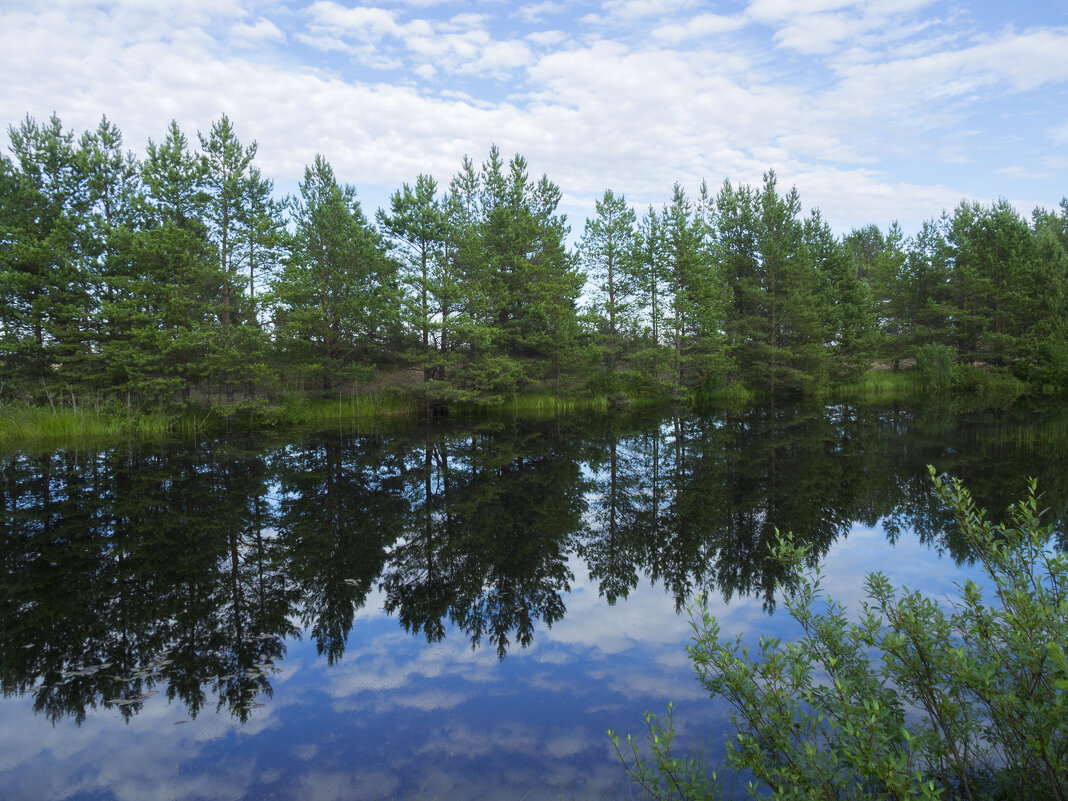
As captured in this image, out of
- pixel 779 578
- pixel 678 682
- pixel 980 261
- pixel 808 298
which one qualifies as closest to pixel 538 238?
pixel 808 298

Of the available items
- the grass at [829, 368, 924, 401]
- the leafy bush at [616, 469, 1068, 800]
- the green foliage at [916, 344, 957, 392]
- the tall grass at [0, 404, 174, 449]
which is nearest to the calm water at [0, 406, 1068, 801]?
the leafy bush at [616, 469, 1068, 800]

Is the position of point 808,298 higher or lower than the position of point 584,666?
higher

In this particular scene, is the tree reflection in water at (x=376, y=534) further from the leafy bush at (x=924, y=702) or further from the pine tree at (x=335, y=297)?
the pine tree at (x=335, y=297)

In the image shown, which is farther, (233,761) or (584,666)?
(584,666)

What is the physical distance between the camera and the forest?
19984 mm

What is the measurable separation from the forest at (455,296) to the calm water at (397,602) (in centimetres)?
882

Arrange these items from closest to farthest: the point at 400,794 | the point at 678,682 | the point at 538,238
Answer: the point at 400,794, the point at 678,682, the point at 538,238

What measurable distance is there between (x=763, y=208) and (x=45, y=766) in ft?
123

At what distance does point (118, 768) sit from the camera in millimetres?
3529

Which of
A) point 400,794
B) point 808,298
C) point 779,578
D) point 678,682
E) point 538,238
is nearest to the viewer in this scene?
point 400,794

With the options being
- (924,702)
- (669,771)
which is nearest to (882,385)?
(924,702)

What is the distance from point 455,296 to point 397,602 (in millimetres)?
18461

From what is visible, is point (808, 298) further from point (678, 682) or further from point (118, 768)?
point (118, 768)

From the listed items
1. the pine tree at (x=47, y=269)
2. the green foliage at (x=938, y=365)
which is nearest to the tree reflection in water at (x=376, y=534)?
the pine tree at (x=47, y=269)
